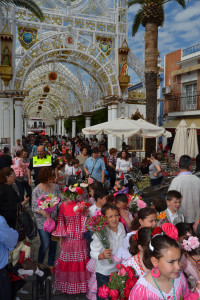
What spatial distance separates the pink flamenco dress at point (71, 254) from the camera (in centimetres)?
394

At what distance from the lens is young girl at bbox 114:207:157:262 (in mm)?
2961

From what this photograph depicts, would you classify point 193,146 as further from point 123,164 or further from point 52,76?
point 52,76

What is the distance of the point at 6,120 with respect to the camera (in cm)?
1647

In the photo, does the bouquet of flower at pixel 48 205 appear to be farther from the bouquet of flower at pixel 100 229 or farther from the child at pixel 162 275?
the child at pixel 162 275

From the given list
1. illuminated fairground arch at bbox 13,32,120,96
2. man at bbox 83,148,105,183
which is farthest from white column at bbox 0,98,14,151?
man at bbox 83,148,105,183

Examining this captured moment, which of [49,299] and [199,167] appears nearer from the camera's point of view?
[49,299]

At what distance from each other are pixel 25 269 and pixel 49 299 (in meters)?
0.73

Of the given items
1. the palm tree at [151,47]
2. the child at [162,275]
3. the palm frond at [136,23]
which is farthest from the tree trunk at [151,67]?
the child at [162,275]

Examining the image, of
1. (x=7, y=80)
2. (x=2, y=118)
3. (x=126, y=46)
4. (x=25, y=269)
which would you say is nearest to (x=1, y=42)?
(x=7, y=80)

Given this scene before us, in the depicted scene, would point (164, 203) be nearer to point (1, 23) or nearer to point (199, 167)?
point (199, 167)

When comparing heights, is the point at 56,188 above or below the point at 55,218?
above

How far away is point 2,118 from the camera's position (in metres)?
16.3

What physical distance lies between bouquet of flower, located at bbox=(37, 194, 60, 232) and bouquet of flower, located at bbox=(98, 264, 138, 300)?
174 centimetres

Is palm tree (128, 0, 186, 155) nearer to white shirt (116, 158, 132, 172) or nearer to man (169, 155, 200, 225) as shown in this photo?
white shirt (116, 158, 132, 172)
